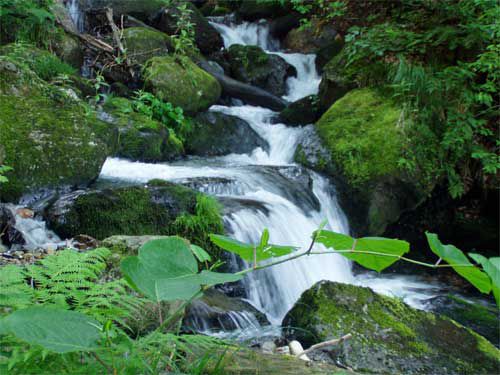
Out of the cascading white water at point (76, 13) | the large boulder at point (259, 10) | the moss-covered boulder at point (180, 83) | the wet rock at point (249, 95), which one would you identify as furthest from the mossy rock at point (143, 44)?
the large boulder at point (259, 10)

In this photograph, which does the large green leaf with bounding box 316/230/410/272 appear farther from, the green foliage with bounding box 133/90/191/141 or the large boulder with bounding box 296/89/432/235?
the green foliage with bounding box 133/90/191/141

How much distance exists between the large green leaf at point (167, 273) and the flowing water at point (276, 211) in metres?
3.35

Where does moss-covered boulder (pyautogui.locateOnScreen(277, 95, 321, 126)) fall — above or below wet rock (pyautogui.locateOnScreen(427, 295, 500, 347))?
above

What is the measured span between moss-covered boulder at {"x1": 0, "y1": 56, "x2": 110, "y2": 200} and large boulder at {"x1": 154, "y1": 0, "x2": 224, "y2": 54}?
21.5 ft

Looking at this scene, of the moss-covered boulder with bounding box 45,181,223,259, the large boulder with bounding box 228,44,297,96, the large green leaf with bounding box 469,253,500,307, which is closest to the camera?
the large green leaf with bounding box 469,253,500,307

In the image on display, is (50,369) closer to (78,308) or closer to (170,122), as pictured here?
(78,308)

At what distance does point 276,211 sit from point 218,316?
2214 mm

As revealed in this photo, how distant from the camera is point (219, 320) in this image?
Answer: 12.7 feet

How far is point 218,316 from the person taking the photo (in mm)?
3873

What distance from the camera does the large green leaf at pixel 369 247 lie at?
61 cm

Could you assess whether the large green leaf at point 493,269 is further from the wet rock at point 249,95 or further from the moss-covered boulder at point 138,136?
the wet rock at point 249,95

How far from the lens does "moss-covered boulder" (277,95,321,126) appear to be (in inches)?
380

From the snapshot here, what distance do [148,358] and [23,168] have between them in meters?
4.58

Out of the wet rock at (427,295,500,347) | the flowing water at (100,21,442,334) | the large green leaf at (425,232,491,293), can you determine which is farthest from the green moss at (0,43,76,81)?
the large green leaf at (425,232,491,293)
